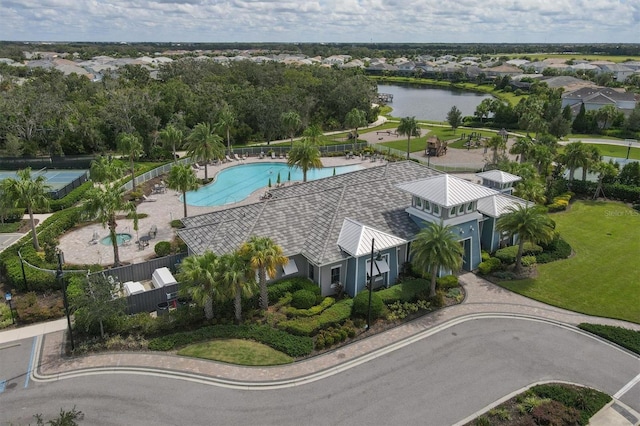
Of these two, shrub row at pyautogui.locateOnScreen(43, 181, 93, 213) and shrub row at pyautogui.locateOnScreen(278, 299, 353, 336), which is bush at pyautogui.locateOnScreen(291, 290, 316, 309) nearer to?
shrub row at pyautogui.locateOnScreen(278, 299, 353, 336)

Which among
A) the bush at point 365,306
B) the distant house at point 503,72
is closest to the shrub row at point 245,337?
the bush at point 365,306

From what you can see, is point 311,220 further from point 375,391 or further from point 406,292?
point 375,391

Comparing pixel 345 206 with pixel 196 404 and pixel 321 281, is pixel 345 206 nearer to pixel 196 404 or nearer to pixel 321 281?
pixel 321 281

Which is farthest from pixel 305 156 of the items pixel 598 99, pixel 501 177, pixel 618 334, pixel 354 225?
pixel 598 99

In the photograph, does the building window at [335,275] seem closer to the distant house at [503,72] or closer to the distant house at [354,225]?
the distant house at [354,225]

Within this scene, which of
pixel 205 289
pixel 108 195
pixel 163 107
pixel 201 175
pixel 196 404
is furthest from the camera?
pixel 163 107

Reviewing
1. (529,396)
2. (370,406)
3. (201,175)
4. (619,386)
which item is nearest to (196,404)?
(370,406)
